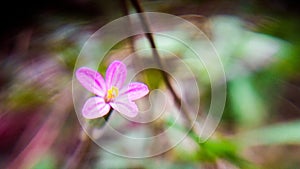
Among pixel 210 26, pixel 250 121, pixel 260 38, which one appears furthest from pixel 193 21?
pixel 250 121

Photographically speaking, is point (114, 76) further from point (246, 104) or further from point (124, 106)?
point (246, 104)

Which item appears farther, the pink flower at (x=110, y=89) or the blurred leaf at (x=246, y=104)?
the blurred leaf at (x=246, y=104)

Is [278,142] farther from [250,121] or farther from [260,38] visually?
[260,38]

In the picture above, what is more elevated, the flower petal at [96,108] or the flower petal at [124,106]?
the flower petal at [96,108]

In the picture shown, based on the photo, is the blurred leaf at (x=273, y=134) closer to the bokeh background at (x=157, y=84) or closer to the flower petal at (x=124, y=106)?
the bokeh background at (x=157, y=84)

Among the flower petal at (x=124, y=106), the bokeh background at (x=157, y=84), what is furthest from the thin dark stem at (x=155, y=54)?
the flower petal at (x=124, y=106)

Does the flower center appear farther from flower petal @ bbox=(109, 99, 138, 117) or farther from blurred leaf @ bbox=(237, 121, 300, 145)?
blurred leaf @ bbox=(237, 121, 300, 145)

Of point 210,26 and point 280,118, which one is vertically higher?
point 210,26
